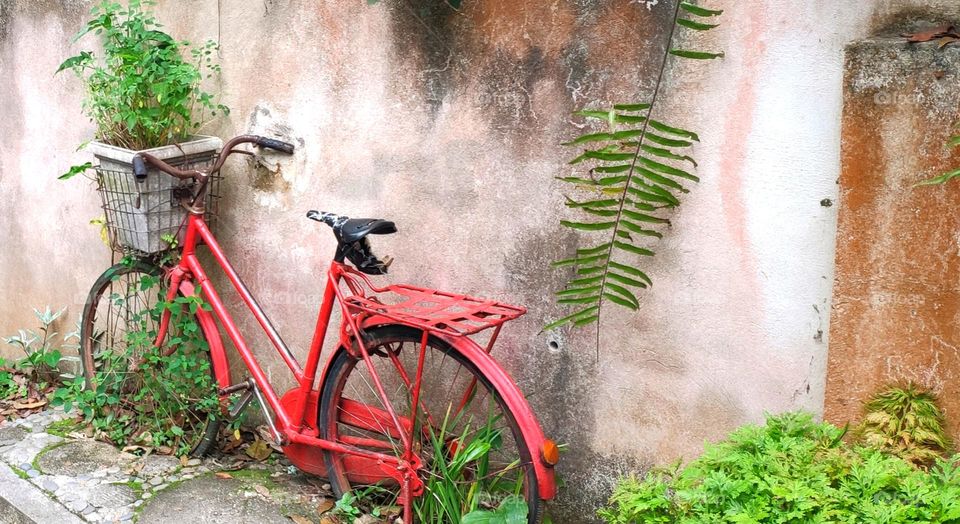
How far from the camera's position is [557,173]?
3.54m

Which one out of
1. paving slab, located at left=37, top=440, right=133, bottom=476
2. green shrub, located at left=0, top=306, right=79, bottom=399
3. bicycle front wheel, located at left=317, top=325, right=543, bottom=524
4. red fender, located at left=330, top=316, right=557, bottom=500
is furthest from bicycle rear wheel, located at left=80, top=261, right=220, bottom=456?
red fender, located at left=330, top=316, right=557, bottom=500

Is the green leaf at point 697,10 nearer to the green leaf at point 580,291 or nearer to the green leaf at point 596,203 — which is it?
the green leaf at point 596,203

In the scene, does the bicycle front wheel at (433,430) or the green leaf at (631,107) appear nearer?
the green leaf at (631,107)

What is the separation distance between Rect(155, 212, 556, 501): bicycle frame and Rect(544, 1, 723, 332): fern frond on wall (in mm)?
368

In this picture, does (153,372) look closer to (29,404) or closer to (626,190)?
(29,404)

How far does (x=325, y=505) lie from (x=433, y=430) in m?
0.65

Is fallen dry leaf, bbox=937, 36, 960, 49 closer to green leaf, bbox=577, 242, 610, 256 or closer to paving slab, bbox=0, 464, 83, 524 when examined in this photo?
green leaf, bbox=577, 242, 610, 256

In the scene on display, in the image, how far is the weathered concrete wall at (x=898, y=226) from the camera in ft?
9.24

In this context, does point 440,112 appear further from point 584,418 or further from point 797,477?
point 797,477

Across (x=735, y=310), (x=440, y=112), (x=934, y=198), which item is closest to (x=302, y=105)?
(x=440, y=112)

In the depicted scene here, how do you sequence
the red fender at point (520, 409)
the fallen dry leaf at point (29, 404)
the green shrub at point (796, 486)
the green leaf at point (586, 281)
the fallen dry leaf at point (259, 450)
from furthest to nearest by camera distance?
1. the fallen dry leaf at point (29, 404)
2. the fallen dry leaf at point (259, 450)
3. the green leaf at point (586, 281)
4. the red fender at point (520, 409)
5. the green shrub at point (796, 486)

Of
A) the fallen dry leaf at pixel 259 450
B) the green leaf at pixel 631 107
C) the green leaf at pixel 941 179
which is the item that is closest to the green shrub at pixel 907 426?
Answer: the green leaf at pixel 941 179

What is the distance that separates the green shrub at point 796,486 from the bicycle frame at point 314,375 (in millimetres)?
535

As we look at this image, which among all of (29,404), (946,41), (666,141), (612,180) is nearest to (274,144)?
(612,180)
